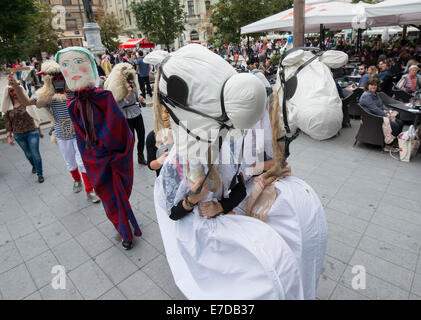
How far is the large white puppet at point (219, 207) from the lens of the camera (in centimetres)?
121

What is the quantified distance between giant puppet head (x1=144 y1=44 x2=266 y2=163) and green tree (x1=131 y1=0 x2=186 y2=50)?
18348 mm

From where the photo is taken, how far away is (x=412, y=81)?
22.5 feet

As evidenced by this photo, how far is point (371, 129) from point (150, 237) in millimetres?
4602

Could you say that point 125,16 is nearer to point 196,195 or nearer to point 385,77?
point 385,77

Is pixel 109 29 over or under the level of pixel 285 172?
over

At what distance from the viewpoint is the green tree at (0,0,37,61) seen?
21.4 feet

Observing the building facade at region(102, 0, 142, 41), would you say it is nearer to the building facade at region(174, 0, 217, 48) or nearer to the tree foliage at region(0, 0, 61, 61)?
the building facade at region(174, 0, 217, 48)

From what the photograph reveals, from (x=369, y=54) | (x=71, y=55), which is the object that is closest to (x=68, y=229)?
(x=71, y=55)

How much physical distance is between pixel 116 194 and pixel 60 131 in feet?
5.33

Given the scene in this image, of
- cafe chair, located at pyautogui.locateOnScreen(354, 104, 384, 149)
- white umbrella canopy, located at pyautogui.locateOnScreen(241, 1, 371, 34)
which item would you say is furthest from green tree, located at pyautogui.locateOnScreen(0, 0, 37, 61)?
cafe chair, located at pyautogui.locateOnScreen(354, 104, 384, 149)

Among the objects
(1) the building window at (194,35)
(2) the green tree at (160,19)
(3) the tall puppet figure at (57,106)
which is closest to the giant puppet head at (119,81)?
(3) the tall puppet figure at (57,106)

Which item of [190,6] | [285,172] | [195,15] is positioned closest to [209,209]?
[285,172]

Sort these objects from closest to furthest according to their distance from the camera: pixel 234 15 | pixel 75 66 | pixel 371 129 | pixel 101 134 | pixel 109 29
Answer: pixel 75 66
pixel 101 134
pixel 371 129
pixel 234 15
pixel 109 29
